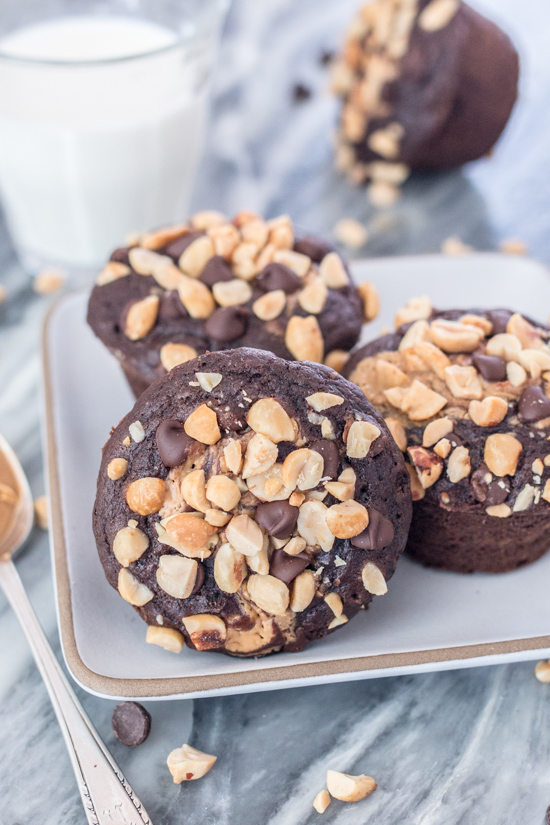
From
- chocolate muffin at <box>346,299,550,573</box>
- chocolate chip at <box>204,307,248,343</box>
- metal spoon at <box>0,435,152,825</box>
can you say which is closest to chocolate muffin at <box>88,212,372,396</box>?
chocolate chip at <box>204,307,248,343</box>

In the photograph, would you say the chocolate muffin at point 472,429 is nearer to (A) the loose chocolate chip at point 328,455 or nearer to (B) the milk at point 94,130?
(A) the loose chocolate chip at point 328,455

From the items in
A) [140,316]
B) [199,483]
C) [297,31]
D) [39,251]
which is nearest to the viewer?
[199,483]

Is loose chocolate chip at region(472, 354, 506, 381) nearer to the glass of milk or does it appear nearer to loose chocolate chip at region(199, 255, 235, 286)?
loose chocolate chip at region(199, 255, 235, 286)

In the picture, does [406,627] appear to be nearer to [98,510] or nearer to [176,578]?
[176,578]


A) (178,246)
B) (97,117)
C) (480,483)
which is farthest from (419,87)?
(480,483)

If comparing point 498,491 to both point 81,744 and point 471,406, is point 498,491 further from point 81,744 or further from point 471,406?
point 81,744

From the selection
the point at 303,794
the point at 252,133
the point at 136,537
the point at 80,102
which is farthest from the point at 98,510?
the point at 252,133

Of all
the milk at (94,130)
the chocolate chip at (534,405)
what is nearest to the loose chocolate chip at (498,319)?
the chocolate chip at (534,405)
